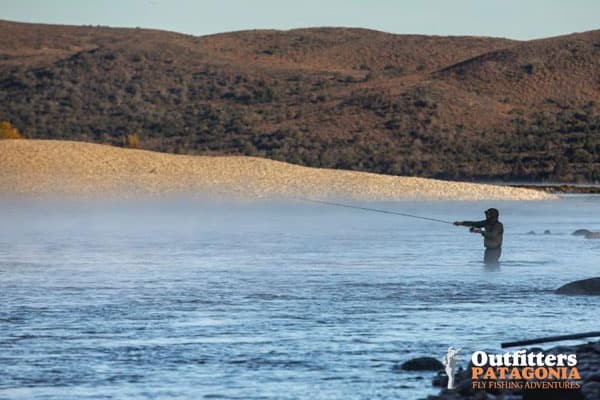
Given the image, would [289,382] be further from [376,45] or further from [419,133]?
[376,45]

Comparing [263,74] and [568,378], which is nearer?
[568,378]

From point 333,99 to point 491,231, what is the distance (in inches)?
2744

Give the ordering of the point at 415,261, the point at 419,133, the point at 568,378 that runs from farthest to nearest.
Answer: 1. the point at 419,133
2. the point at 415,261
3. the point at 568,378

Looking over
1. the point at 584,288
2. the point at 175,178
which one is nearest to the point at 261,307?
the point at 584,288

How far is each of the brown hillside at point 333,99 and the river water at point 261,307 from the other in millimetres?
42893

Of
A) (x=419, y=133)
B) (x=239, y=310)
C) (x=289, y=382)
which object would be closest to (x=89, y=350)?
(x=289, y=382)

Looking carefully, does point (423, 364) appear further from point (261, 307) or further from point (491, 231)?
point (491, 231)

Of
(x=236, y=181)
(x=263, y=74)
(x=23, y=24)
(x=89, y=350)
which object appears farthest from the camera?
(x=23, y=24)

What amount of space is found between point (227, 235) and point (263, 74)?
226ft

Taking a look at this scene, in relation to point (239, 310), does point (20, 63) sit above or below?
above

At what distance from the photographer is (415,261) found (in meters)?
22.7

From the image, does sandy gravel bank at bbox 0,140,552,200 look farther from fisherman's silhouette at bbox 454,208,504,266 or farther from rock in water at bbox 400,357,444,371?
rock in water at bbox 400,357,444,371

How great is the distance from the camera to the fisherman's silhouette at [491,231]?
65.6ft

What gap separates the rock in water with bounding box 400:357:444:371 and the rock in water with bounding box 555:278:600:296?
5877 mm
